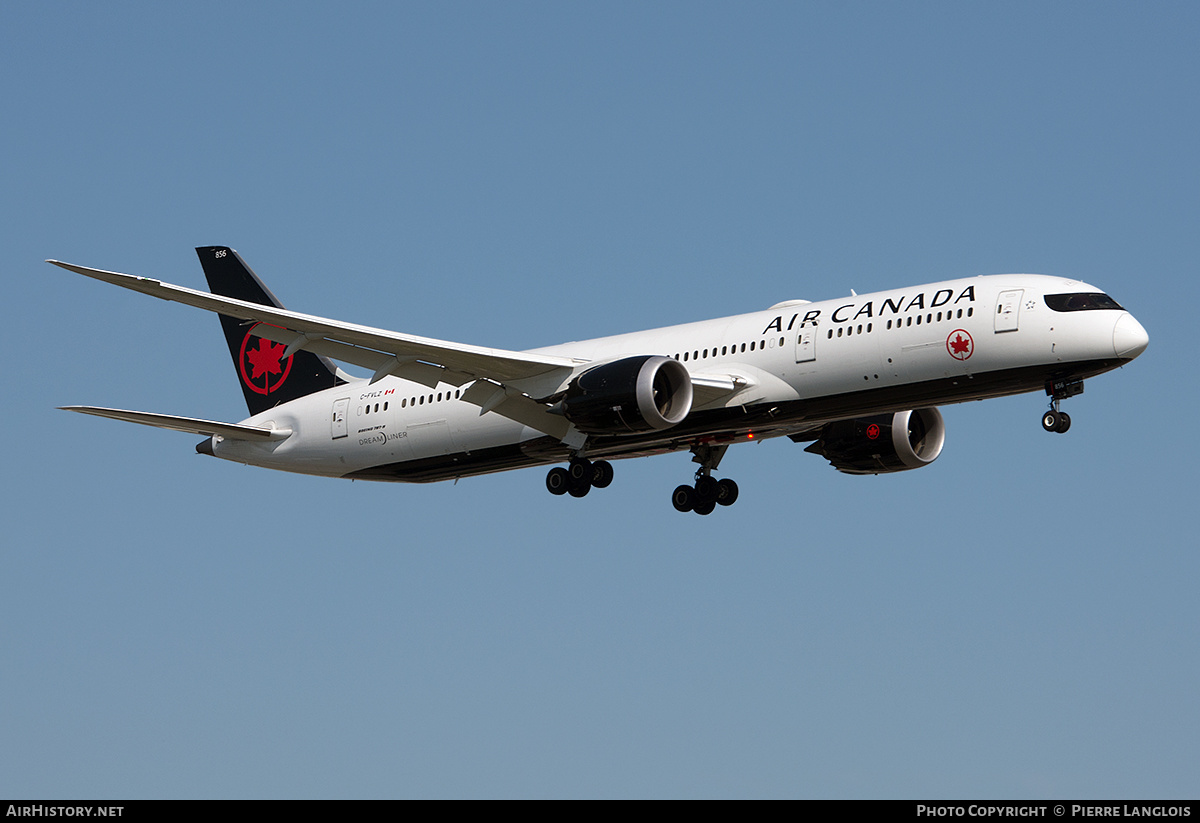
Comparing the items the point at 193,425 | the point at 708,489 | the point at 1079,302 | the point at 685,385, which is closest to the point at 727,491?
the point at 708,489

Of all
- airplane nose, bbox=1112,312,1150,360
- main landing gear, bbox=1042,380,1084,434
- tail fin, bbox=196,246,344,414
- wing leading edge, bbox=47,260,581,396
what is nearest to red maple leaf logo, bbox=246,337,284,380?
tail fin, bbox=196,246,344,414

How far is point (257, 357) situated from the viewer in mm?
50656

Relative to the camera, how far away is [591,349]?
142 ft

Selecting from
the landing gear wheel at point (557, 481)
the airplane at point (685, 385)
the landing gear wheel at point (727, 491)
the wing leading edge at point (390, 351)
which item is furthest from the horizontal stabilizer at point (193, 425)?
the landing gear wheel at point (727, 491)

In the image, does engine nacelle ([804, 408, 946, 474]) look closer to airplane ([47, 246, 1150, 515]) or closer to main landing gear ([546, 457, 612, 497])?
airplane ([47, 246, 1150, 515])

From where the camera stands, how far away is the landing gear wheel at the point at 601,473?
138ft

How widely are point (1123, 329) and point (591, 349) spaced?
46.9 feet

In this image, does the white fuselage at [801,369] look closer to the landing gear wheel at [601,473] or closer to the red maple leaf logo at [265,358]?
the landing gear wheel at [601,473]

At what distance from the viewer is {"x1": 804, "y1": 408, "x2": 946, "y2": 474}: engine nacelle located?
4503cm

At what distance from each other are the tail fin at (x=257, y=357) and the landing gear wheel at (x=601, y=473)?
10.5m

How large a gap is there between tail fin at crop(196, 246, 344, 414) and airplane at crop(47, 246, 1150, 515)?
0.70 ft

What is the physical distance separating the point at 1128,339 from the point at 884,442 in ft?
34.8
